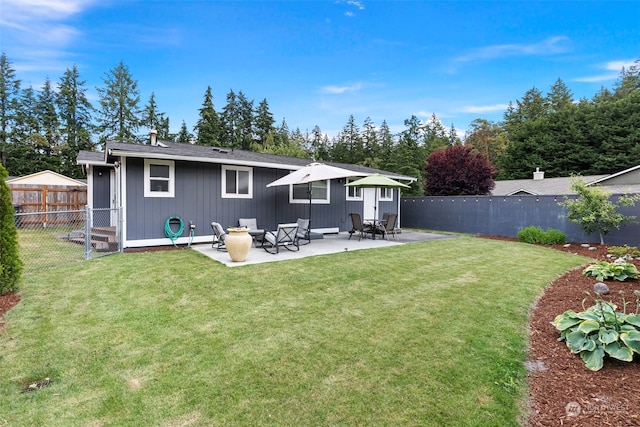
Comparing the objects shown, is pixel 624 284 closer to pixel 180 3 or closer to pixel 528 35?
pixel 528 35

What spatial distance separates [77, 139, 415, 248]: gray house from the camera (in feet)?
26.3

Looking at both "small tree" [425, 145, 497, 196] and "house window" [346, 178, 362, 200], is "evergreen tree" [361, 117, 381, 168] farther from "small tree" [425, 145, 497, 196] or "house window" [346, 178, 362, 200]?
"house window" [346, 178, 362, 200]

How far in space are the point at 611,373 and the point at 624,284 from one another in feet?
11.1

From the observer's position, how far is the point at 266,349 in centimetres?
294

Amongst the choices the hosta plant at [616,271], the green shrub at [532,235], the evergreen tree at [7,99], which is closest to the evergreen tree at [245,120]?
the evergreen tree at [7,99]

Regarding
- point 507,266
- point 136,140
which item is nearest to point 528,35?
point 507,266

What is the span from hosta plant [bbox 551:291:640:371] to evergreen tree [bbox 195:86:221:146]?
32.1m

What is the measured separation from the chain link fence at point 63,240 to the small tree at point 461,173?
16.8 m

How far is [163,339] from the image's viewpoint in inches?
124

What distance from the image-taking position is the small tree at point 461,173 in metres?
18.2

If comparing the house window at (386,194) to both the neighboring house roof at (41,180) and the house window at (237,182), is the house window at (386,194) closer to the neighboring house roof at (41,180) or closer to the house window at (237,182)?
the house window at (237,182)

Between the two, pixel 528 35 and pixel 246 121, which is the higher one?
pixel 246 121

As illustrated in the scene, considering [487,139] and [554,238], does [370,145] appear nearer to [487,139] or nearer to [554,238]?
[487,139]

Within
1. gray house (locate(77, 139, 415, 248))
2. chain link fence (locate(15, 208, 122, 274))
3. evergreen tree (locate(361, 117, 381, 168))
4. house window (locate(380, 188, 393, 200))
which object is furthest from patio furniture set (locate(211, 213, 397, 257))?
evergreen tree (locate(361, 117, 381, 168))
